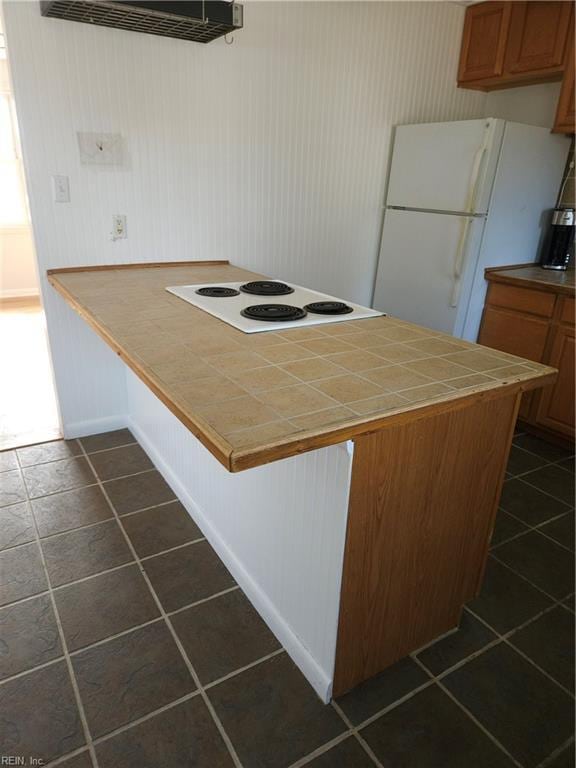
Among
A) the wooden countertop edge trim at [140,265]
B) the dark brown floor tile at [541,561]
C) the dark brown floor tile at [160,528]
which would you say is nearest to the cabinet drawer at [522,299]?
the dark brown floor tile at [541,561]

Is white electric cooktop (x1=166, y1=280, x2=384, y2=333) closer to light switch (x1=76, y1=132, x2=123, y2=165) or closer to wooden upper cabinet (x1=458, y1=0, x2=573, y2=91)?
light switch (x1=76, y1=132, x2=123, y2=165)

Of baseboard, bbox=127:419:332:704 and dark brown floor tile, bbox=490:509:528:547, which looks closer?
baseboard, bbox=127:419:332:704

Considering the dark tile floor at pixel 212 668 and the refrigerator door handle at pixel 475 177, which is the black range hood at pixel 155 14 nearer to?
the refrigerator door handle at pixel 475 177

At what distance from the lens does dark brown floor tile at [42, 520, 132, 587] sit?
70.1 inches

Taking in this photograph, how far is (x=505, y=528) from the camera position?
208cm

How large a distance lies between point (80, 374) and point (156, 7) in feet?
5.41

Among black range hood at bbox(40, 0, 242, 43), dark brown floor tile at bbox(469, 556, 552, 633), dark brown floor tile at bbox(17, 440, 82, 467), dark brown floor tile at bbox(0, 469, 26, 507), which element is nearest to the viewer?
dark brown floor tile at bbox(469, 556, 552, 633)

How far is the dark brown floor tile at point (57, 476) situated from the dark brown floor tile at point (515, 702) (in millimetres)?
1710

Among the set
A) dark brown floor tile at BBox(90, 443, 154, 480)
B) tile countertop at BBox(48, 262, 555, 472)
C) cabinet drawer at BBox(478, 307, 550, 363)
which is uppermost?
tile countertop at BBox(48, 262, 555, 472)

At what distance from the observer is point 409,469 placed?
3.95ft

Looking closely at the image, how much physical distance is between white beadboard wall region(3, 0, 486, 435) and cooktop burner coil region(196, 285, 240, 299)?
703 millimetres

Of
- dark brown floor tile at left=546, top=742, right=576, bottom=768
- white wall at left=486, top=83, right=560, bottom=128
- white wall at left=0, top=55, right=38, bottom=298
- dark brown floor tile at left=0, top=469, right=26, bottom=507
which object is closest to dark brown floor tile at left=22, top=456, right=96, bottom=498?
dark brown floor tile at left=0, top=469, right=26, bottom=507

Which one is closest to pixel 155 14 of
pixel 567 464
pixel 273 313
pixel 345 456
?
pixel 273 313

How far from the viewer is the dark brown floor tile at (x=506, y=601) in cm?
165
